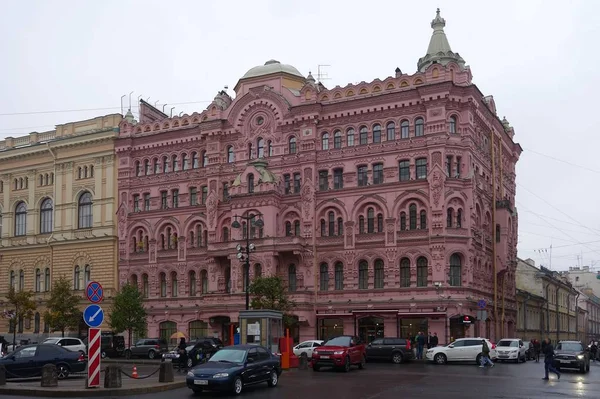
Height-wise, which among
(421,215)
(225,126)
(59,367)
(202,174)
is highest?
(225,126)

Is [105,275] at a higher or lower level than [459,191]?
lower

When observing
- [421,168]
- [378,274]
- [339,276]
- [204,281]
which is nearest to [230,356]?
[378,274]

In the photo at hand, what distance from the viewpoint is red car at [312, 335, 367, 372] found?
112 feet

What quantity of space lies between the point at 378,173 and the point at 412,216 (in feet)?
13.8

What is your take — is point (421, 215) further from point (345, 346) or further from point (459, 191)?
point (345, 346)

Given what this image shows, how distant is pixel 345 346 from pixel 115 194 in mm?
36755

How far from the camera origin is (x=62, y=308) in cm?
6109

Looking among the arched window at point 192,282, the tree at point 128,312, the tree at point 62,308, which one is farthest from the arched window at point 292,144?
the tree at point 62,308

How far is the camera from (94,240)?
2591 inches

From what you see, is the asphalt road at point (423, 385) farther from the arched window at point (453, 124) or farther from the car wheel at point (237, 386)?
the arched window at point (453, 124)

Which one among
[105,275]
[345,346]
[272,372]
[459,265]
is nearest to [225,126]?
[105,275]

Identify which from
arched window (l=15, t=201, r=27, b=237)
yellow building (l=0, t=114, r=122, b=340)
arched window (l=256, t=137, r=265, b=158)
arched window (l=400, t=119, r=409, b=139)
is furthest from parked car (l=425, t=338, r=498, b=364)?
arched window (l=15, t=201, r=27, b=237)

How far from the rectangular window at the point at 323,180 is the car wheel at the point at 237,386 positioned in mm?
32826

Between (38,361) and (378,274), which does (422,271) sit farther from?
(38,361)
